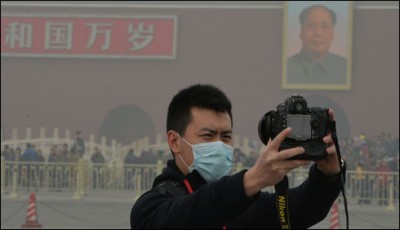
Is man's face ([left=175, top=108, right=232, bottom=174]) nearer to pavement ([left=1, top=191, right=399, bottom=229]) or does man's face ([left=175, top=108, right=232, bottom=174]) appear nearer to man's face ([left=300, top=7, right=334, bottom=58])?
pavement ([left=1, top=191, right=399, bottom=229])

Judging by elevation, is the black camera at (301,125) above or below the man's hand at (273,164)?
above

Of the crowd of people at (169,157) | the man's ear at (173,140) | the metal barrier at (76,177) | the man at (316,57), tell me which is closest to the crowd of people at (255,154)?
the crowd of people at (169,157)

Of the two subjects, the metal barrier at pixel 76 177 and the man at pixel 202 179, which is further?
the metal barrier at pixel 76 177

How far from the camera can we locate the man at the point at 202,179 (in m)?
2.00

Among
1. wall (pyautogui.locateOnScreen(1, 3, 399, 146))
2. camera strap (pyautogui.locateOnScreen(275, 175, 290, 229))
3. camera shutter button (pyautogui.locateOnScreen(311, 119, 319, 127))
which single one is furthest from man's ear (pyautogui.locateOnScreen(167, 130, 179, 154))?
wall (pyautogui.locateOnScreen(1, 3, 399, 146))

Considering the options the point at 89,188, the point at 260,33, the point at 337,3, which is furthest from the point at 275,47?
the point at 89,188

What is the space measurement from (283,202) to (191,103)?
14.7 inches

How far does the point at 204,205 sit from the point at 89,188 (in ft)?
51.1

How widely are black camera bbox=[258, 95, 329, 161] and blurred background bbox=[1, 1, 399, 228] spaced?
2026cm

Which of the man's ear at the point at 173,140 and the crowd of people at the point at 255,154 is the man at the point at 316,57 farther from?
the man's ear at the point at 173,140

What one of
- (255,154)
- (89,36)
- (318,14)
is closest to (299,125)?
(255,154)

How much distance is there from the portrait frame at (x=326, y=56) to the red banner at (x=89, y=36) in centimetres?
314

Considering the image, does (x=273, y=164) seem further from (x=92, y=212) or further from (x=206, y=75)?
(x=206, y=75)

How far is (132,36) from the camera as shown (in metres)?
23.7
